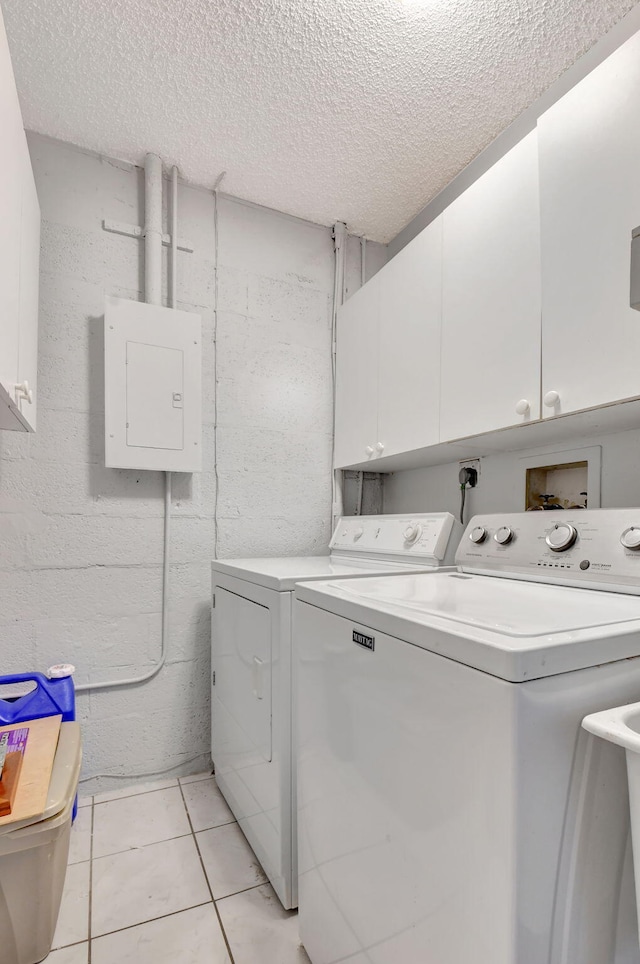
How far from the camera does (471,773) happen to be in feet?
2.21

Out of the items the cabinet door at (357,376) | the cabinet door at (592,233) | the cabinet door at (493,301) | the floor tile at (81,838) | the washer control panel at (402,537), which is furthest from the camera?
the cabinet door at (357,376)

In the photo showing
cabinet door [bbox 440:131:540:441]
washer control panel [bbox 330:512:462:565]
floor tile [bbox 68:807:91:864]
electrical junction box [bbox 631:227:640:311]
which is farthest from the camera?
washer control panel [bbox 330:512:462:565]

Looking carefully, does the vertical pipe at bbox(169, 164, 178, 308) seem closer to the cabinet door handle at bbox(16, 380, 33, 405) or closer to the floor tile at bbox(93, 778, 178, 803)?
the cabinet door handle at bbox(16, 380, 33, 405)

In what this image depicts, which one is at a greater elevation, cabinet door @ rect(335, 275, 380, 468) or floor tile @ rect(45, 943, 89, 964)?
cabinet door @ rect(335, 275, 380, 468)

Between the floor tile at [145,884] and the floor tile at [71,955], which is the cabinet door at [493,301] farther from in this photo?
the floor tile at [71,955]

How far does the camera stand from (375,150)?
1.94m

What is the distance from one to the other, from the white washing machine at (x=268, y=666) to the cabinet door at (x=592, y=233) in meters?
0.72

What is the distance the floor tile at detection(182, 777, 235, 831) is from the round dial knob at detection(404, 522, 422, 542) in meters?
1.21

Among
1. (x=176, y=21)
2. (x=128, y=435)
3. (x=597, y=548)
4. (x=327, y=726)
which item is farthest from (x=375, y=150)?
(x=327, y=726)

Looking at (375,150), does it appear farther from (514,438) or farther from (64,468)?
(64,468)

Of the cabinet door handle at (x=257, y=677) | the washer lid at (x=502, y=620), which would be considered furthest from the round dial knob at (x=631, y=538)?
the cabinet door handle at (x=257, y=677)

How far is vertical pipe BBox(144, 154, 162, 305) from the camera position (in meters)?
2.01

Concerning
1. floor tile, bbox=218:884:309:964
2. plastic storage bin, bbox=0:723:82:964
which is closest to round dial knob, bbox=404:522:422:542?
floor tile, bbox=218:884:309:964

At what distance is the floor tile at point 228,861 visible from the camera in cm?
146
